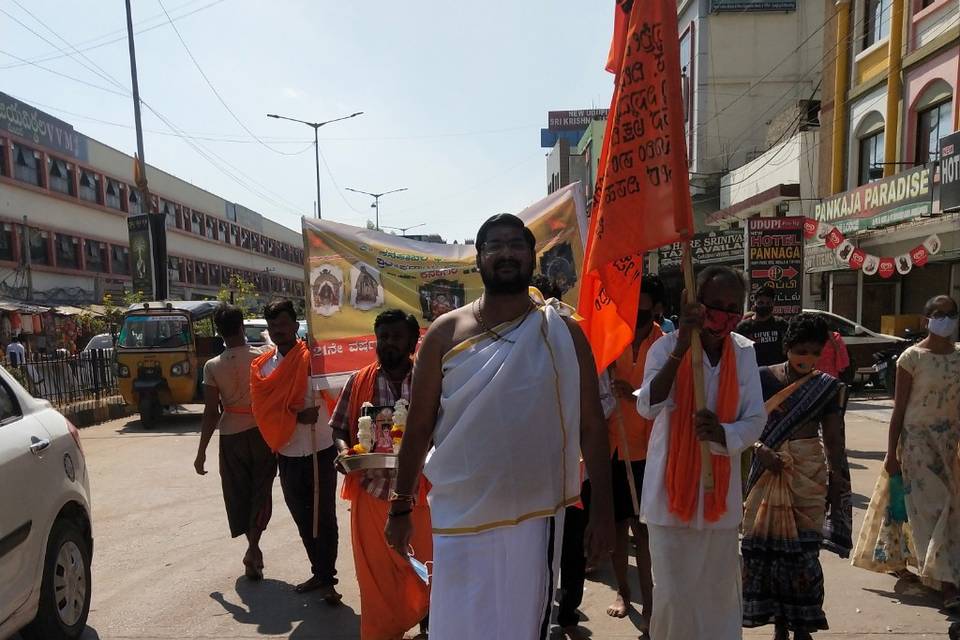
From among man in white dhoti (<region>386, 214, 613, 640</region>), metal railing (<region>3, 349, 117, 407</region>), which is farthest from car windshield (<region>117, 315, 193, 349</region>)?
man in white dhoti (<region>386, 214, 613, 640</region>)

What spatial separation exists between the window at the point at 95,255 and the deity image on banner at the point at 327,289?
108 feet

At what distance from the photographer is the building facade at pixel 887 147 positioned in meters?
12.9

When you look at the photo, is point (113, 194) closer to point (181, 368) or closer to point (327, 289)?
point (181, 368)

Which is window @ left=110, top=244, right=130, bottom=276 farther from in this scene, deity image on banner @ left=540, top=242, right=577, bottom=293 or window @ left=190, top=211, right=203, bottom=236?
deity image on banner @ left=540, top=242, right=577, bottom=293

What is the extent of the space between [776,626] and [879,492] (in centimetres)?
142

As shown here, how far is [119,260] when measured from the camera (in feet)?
115

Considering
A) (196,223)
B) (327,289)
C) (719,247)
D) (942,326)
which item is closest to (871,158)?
(719,247)

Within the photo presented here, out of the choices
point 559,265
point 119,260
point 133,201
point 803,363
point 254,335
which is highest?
point 133,201

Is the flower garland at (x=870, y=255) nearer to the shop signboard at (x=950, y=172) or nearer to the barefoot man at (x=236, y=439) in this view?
the shop signboard at (x=950, y=172)

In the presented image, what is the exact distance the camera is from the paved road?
3.73 metres

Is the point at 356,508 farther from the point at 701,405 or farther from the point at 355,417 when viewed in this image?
the point at 701,405

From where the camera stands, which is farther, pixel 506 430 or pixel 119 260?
pixel 119 260

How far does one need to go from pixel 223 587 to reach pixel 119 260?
35.5 meters

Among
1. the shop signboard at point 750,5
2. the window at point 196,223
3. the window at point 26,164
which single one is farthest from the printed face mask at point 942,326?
the window at point 196,223
